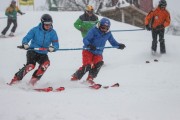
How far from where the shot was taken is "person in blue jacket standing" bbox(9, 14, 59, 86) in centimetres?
760

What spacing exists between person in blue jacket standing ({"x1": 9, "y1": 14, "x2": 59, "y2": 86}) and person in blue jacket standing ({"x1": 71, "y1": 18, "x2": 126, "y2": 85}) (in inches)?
27.2

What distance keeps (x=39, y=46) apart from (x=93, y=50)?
3.95 feet

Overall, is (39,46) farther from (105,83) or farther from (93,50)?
(105,83)

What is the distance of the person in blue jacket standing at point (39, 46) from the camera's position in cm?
760

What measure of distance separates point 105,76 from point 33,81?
2.86m

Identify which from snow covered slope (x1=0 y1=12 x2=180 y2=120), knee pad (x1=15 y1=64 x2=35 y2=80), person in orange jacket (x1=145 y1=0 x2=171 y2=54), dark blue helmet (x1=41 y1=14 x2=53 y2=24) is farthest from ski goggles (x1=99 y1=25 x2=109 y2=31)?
person in orange jacket (x1=145 y1=0 x2=171 y2=54)

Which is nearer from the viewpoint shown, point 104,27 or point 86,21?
point 104,27

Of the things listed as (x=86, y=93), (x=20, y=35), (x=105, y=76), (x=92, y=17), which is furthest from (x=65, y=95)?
(x=20, y=35)

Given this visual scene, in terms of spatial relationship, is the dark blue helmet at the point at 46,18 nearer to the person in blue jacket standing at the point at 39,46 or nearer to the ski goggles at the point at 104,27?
the person in blue jacket standing at the point at 39,46

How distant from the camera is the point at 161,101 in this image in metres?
6.26

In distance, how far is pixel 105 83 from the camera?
9211 mm

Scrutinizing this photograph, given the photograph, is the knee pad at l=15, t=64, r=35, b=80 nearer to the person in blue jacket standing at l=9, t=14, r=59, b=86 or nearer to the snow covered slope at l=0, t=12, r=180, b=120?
the person in blue jacket standing at l=9, t=14, r=59, b=86

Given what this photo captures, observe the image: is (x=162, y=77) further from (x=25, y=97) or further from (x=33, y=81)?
(x=25, y=97)

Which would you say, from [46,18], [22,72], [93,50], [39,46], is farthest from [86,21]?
[22,72]
